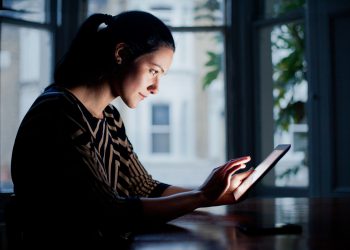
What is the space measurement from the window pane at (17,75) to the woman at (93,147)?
2.54 m

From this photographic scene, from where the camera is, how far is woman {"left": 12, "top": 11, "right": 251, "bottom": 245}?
1002 mm

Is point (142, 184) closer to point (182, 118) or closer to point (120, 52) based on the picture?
point (120, 52)

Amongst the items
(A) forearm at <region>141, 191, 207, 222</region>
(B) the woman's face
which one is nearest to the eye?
(B) the woman's face

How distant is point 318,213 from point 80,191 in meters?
0.74

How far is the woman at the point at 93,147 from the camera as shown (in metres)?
1.00

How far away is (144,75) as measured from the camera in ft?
4.28

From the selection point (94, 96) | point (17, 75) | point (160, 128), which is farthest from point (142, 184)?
point (160, 128)

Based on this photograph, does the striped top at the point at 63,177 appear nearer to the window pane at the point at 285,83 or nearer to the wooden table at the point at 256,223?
the wooden table at the point at 256,223

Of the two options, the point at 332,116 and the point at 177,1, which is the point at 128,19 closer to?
the point at 332,116

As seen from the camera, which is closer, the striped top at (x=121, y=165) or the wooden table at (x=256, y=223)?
the wooden table at (x=256, y=223)

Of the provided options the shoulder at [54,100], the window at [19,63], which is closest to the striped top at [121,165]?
the shoulder at [54,100]

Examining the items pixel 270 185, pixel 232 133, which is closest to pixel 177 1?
pixel 232 133

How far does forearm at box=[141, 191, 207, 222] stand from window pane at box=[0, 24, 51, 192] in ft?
9.53

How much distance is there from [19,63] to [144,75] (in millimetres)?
2926
